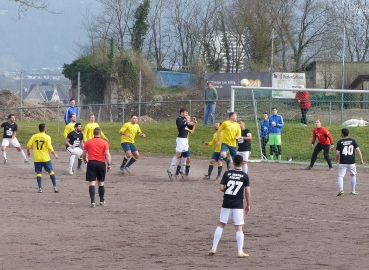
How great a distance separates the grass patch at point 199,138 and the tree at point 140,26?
1831cm

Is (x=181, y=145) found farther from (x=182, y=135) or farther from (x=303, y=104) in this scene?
(x=303, y=104)

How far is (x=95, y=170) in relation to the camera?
1547 centimetres

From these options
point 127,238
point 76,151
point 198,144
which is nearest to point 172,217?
point 127,238

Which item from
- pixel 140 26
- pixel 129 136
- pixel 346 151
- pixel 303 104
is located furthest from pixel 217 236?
pixel 140 26

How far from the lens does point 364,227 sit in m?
13.4

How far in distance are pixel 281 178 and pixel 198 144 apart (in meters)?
7.99

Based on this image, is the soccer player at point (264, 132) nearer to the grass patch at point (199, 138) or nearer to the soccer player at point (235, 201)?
the grass patch at point (199, 138)

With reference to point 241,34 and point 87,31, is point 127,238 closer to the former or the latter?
point 241,34

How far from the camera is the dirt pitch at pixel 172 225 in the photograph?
416 inches

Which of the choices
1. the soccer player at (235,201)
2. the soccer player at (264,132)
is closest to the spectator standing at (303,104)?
the soccer player at (264,132)

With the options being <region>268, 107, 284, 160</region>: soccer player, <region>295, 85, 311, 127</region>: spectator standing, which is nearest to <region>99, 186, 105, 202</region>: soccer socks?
<region>268, 107, 284, 160</region>: soccer player

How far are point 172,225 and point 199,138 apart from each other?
1659 centimetres

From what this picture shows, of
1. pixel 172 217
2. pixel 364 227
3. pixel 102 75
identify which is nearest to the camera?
pixel 364 227

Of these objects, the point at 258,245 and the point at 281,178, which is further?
the point at 281,178
